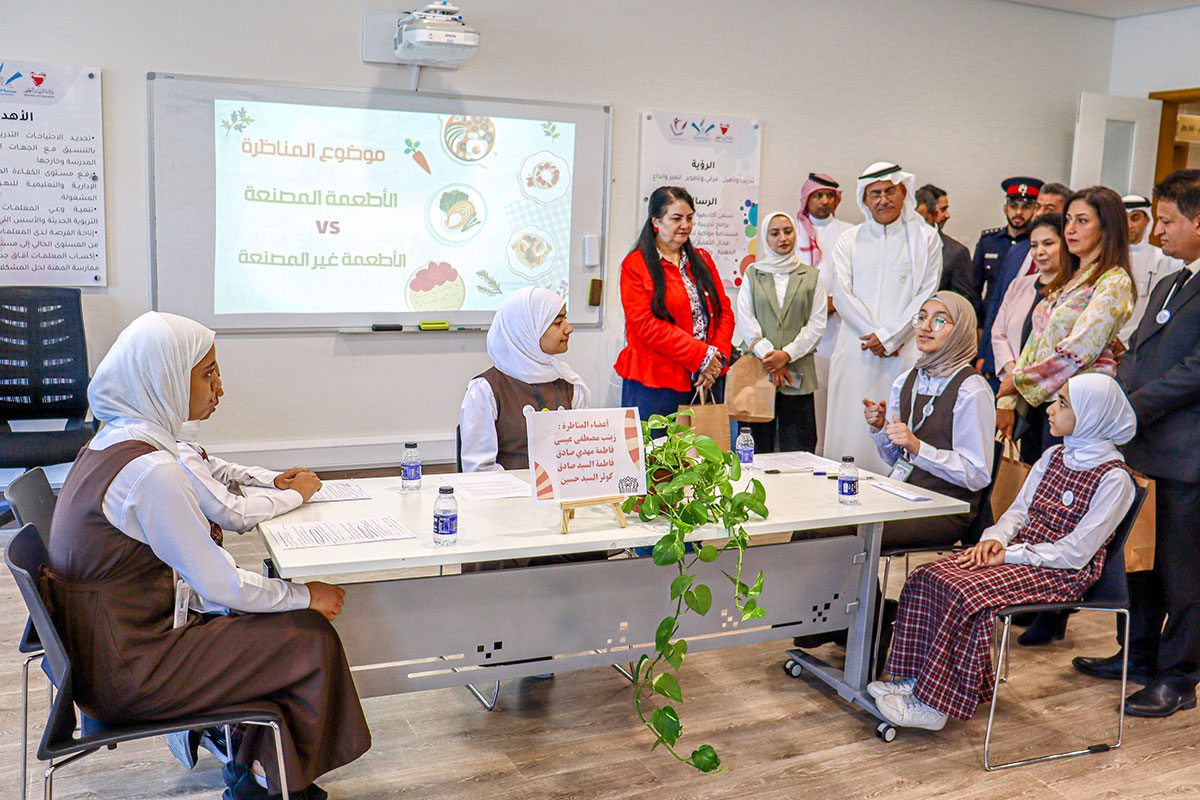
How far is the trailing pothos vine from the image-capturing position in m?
2.33

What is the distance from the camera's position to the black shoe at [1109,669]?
3.12 m

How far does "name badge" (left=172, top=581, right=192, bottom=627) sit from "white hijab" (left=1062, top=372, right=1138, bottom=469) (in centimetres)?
234

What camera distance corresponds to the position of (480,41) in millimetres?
5395

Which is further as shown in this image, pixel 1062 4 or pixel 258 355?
pixel 1062 4

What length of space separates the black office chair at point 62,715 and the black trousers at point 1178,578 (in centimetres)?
259

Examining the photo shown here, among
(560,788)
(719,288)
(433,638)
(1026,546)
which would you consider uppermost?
(719,288)

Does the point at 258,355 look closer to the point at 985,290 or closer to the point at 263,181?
the point at 263,181

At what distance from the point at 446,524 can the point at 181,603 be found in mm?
572

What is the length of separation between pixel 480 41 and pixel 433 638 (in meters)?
4.00

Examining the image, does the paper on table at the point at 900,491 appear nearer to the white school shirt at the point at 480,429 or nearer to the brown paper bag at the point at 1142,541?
the brown paper bag at the point at 1142,541

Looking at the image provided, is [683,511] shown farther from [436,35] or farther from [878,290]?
[436,35]

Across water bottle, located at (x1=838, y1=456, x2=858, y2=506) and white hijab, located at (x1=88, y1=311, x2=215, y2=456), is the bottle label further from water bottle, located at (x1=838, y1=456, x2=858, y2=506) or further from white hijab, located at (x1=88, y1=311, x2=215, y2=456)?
water bottle, located at (x1=838, y1=456, x2=858, y2=506)

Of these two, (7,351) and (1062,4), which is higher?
(1062,4)

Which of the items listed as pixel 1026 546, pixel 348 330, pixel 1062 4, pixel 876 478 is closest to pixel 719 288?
pixel 876 478
